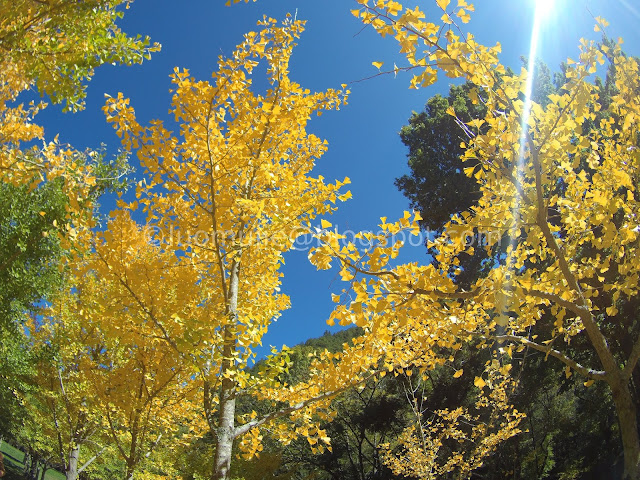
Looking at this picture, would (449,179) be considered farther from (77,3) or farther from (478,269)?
(77,3)

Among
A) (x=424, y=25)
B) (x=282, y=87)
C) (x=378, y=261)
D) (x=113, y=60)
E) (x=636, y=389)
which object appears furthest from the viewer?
(x=636, y=389)

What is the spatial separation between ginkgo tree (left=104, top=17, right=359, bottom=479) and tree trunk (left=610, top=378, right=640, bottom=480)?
1.87 metres

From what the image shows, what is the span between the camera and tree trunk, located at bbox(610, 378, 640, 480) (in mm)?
2354

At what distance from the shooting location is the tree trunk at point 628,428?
2354 mm

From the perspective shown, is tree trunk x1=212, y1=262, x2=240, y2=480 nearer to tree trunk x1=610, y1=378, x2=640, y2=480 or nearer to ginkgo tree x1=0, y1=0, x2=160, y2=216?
ginkgo tree x1=0, y1=0, x2=160, y2=216

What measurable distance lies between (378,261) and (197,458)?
51.8 ft

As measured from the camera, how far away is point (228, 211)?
10.1 ft

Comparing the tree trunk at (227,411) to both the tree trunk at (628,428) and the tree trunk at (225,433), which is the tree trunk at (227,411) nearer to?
the tree trunk at (225,433)

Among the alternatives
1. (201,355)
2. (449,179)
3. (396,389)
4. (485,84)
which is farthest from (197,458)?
(485,84)

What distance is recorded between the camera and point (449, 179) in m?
12.6

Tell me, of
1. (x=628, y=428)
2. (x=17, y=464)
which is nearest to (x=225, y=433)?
(x=628, y=428)

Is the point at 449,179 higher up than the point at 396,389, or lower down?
higher up

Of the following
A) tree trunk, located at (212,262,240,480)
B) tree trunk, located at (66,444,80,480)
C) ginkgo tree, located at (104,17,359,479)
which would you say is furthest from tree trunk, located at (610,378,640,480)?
tree trunk, located at (66,444,80,480)

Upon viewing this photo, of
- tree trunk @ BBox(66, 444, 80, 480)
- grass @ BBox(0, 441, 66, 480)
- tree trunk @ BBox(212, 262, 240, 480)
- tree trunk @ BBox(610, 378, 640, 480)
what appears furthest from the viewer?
grass @ BBox(0, 441, 66, 480)
